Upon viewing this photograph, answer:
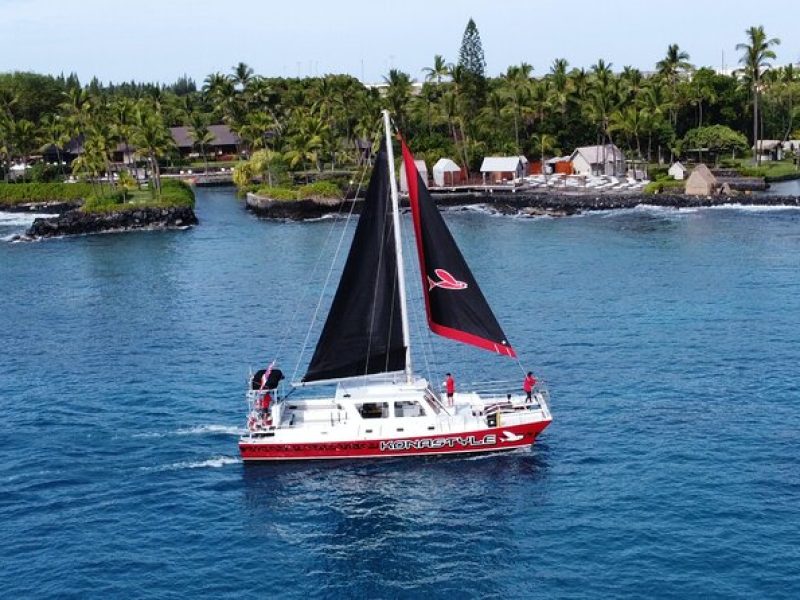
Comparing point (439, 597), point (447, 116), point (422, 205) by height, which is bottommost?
point (439, 597)

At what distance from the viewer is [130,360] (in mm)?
64062

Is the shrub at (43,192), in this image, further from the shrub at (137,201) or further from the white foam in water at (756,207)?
the white foam in water at (756,207)

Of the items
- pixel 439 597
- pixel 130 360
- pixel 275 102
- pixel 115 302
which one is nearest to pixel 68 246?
pixel 115 302

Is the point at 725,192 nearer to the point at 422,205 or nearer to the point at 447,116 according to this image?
the point at 447,116

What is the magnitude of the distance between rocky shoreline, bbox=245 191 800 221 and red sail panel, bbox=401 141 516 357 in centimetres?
8423

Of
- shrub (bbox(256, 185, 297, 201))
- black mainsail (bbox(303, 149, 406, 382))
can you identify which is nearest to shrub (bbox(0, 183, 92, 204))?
shrub (bbox(256, 185, 297, 201))

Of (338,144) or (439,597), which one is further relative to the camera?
(338,144)

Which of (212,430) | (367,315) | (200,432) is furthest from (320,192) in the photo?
(367,315)

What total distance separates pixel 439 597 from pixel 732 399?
2424cm

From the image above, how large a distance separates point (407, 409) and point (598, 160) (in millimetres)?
119653

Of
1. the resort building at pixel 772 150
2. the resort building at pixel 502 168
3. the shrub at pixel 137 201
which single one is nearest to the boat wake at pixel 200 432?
the shrub at pixel 137 201

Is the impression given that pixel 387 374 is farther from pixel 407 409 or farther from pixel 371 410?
pixel 407 409

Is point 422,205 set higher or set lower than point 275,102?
lower

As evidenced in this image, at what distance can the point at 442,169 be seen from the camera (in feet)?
523
